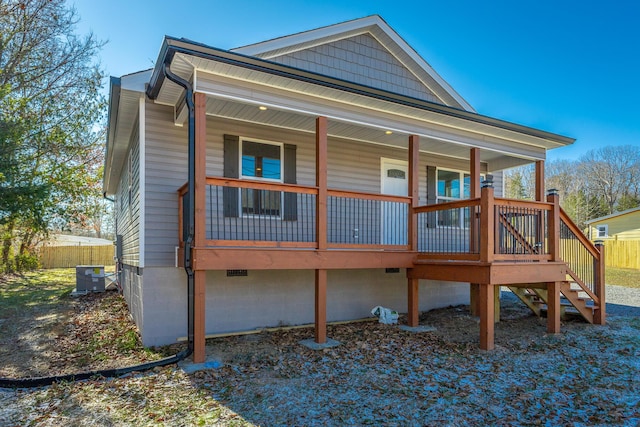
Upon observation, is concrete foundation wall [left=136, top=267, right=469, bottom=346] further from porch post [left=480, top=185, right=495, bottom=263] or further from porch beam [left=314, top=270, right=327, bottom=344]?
porch post [left=480, top=185, right=495, bottom=263]

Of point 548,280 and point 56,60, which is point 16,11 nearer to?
point 56,60

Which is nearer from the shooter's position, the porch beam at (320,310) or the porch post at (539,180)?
the porch beam at (320,310)

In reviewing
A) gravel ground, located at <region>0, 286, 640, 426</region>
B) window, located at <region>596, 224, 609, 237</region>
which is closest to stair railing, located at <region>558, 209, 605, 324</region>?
gravel ground, located at <region>0, 286, 640, 426</region>

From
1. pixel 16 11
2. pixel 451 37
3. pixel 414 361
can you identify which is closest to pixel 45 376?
pixel 414 361

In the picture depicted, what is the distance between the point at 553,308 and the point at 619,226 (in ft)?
82.6

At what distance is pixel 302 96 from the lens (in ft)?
22.0

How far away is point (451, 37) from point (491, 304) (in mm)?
14794

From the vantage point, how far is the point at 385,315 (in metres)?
8.38

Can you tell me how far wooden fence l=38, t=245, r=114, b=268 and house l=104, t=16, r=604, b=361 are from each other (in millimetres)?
19777

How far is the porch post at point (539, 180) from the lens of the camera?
29.0 feet

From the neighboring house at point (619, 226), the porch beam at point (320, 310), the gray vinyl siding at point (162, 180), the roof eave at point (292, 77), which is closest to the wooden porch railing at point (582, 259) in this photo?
the roof eave at point (292, 77)

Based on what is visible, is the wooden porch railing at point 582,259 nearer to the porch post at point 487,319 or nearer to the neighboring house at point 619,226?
the porch post at point 487,319

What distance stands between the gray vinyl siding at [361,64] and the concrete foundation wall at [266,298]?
438 centimetres

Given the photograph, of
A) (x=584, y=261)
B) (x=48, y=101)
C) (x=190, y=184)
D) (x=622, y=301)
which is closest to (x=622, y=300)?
(x=622, y=301)
